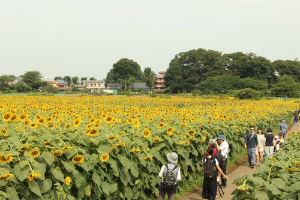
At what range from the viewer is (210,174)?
21.0 feet

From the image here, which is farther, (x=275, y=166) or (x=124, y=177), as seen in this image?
(x=124, y=177)

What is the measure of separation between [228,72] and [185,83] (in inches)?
530

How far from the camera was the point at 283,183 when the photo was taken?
4.12m

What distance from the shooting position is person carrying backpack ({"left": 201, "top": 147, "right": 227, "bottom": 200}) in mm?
6395

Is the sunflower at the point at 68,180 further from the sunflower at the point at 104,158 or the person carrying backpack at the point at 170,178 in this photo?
the person carrying backpack at the point at 170,178

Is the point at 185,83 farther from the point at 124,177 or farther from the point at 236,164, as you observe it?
the point at 124,177

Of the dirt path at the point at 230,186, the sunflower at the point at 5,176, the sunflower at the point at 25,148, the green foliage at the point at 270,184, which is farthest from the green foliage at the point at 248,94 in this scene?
the sunflower at the point at 5,176

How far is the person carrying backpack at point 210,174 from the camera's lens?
6.39 metres

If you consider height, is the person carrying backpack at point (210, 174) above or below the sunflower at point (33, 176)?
below

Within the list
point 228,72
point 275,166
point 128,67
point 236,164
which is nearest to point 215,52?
point 228,72

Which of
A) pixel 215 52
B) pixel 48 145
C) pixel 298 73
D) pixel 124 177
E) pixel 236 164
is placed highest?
pixel 215 52

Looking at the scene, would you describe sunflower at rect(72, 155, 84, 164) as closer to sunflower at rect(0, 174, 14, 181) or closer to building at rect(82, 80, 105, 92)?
sunflower at rect(0, 174, 14, 181)

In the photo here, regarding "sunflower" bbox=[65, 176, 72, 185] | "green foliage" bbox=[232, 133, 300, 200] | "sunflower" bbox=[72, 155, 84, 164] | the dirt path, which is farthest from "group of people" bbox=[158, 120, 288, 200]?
"sunflower" bbox=[65, 176, 72, 185]

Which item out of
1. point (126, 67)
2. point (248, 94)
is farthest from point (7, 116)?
point (126, 67)
